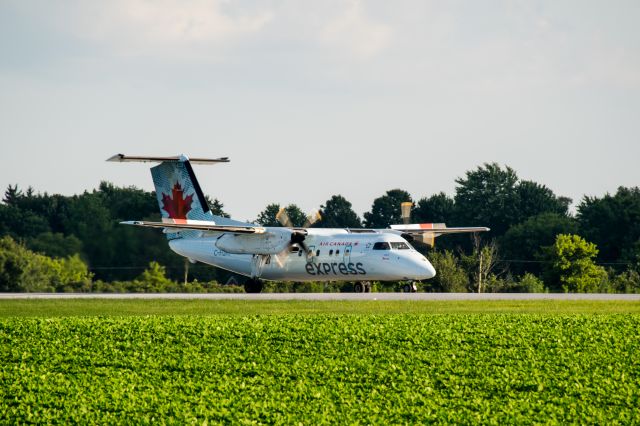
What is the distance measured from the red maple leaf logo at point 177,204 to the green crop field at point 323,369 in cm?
2278

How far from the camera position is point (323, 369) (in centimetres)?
1961

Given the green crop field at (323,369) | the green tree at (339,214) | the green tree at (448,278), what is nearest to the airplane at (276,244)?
the green tree at (448,278)

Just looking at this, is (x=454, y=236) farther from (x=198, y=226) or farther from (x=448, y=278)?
(x=198, y=226)

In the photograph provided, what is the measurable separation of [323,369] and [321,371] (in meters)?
0.18

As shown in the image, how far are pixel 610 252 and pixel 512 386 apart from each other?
6695cm

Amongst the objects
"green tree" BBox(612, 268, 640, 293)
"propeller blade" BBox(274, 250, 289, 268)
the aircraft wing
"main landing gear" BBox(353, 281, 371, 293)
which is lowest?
"main landing gear" BBox(353, 281, 371, 293)

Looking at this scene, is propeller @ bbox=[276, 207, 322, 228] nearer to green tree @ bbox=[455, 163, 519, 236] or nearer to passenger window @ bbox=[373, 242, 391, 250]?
passenger window @ bbox=[373, 242, 391, 250]

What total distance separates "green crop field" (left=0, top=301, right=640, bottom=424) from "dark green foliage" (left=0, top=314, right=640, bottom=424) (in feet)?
0.10

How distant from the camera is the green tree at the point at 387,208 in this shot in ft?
339

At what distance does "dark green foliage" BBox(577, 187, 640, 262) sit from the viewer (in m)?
82.0

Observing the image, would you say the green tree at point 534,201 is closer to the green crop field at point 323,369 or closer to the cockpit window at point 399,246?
the cockpit window at point 399,246

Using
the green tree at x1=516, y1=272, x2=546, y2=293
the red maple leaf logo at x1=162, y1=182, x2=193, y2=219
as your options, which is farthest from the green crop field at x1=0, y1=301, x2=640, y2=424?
the green tree at x1=516, y1=272, x2=546, y2=293

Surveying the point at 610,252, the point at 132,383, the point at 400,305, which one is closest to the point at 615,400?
the point at 132,383

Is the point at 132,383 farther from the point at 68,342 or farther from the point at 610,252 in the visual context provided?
the point at 610,252
